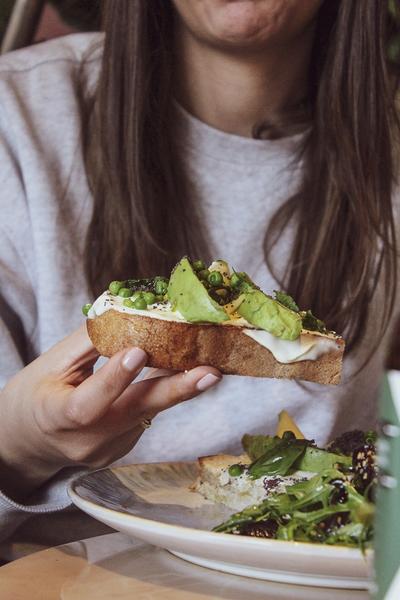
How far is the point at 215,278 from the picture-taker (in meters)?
1.13

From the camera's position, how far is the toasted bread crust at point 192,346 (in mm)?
1176

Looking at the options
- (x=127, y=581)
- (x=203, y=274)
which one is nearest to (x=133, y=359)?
(x=203, y=274)

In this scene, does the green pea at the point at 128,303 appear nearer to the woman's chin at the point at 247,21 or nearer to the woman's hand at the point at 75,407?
the woman's hand at the point at 75,407

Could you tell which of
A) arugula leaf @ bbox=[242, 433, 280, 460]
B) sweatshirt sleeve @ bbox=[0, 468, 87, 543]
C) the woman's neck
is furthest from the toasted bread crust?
the woman's neck

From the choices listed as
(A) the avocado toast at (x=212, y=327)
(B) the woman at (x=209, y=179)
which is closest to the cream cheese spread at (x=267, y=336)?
(A) the avocado toast at (x=212, y=327)

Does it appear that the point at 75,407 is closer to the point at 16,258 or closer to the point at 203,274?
the point at 203,274

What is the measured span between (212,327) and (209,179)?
30.9 inches

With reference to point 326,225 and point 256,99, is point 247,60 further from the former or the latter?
point 326,225

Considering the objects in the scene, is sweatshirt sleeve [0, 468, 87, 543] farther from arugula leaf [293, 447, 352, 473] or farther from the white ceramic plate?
arugula leaf [293, 447, 352, 473]

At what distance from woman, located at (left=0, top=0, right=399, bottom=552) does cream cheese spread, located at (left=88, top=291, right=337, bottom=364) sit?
0.52 meters

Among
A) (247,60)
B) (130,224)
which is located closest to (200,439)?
(130,224)

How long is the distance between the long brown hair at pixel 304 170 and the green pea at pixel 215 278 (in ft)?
1.94

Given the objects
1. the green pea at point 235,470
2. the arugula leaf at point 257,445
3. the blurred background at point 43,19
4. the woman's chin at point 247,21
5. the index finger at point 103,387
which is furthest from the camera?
the blurred background at point 43,19

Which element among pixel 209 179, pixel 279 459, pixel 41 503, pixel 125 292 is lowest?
pixel 41 503
